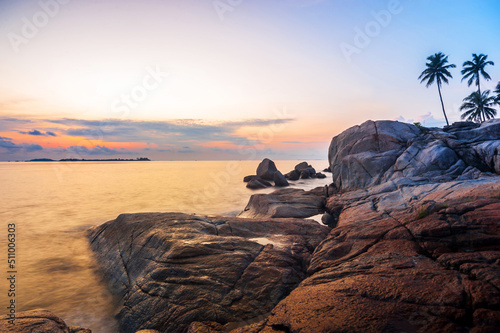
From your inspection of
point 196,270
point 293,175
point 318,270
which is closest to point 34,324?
point 196,270

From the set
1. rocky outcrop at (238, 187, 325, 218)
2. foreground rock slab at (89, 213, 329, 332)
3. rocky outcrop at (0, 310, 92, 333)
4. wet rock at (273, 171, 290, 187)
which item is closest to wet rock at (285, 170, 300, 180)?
wet rock at (273, 171, 290, 187)

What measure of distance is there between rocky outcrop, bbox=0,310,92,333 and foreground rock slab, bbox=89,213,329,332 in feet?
6.24

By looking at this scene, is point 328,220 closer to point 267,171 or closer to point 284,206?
point 284,206

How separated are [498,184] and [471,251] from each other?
20.2 feet

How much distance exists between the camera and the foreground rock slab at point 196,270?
20.2 ft

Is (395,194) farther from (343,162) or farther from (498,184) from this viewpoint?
(343,162)

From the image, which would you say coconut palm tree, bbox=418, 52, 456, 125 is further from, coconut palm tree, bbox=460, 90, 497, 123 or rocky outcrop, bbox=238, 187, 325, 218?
rocky outcrop, bbox=238, 187, 325, 218

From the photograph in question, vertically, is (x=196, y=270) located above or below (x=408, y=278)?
below

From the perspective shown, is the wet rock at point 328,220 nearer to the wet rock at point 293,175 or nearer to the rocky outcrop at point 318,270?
the rocky outcrop at point 318,270

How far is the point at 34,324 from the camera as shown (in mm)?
4934

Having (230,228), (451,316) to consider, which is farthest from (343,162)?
(451,316)

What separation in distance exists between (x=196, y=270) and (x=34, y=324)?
360cm

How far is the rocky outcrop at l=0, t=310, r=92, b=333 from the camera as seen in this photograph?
4711 mm

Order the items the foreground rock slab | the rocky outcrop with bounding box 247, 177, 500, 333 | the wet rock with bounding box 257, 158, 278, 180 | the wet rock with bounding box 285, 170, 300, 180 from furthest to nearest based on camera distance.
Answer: the wet rock with bounding box 285, 170, 300, 180 < the wet rock with bounding box 257, 158, 278, 180 < the foreground rock slab < the rocky outcrop with bounding box 247, 177, 500, 333
